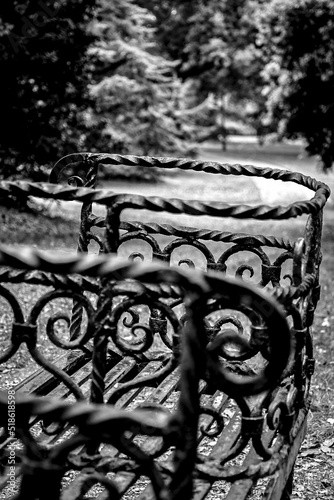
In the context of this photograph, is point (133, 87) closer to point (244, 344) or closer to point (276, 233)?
point (276, 233)

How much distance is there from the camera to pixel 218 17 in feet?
78.8

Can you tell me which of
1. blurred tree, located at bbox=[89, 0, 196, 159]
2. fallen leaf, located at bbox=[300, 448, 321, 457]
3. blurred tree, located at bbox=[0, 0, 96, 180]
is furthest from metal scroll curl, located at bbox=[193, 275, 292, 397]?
blurred tree, located at bbox=[89, 0, 196, 159]

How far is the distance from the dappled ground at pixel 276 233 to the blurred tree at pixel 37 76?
126 cm

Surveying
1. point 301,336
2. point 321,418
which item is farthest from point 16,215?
point 301,336

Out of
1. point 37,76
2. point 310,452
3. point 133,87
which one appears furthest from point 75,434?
point 133,87

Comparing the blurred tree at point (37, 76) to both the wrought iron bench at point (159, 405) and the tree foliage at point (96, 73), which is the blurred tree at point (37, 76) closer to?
the tree foliage at point (96, 73)

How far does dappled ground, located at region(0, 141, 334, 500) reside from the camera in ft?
11.6

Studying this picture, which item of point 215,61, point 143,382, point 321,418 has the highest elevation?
point 215,61

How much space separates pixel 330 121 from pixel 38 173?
17.6 ft

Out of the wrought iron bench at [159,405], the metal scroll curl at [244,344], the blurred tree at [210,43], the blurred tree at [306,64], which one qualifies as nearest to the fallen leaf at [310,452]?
the wrought iron bench at [159,405]

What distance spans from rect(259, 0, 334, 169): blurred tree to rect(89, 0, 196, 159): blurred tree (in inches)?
192

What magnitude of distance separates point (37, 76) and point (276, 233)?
596cm

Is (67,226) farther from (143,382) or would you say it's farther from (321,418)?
(143,382)

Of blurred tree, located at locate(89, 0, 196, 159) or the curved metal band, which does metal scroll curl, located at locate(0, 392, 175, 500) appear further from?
blurred tree, located at locate(89, 0, 196, 159)
